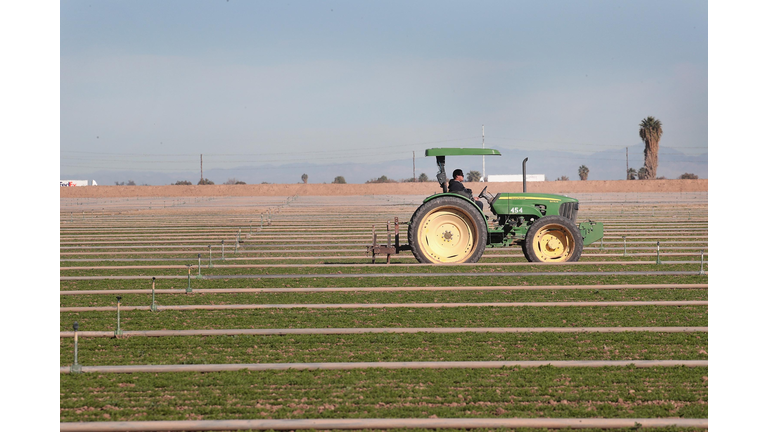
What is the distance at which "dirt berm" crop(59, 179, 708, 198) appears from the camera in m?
60.5

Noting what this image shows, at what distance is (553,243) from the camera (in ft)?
38.9

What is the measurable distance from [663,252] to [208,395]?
12051 millimetres

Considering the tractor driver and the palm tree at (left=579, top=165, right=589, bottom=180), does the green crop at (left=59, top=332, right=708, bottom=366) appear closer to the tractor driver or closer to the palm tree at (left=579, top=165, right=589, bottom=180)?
the tractor driver

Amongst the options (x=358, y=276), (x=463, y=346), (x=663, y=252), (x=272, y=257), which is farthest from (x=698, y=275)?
(x=272, y=257)

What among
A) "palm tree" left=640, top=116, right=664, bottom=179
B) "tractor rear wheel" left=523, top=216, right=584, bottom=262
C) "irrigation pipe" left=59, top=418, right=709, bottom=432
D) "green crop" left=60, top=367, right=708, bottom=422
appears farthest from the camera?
"palm tree" left=640, top=116, right=664, bottom=179

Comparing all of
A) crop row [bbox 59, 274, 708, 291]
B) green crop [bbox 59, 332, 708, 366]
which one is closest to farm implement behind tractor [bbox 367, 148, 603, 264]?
crop row [bbox 59, 274, 708, 291]

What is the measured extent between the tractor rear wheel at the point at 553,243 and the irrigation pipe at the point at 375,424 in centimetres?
736

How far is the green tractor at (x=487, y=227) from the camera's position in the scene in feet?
36.9

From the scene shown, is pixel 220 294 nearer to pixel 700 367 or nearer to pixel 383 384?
pixel 383 384

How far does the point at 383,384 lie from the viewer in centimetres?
511

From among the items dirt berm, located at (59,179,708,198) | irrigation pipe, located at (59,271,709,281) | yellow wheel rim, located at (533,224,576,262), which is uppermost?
dirt berm, located at (59,179,708,198)

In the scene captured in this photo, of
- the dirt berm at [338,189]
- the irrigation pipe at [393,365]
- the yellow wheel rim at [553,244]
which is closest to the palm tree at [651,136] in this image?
the dirt berm at [338,189]

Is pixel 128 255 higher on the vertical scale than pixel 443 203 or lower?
lower
